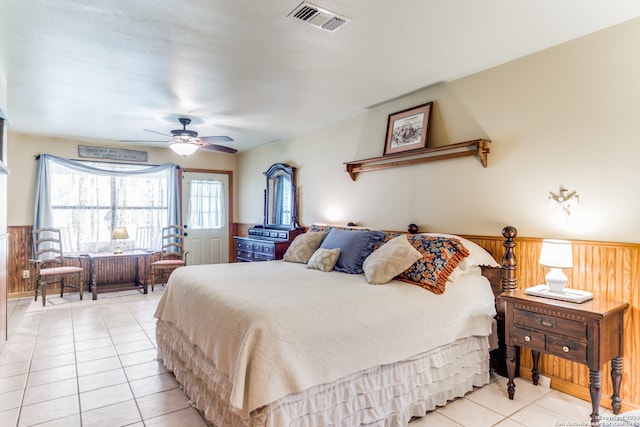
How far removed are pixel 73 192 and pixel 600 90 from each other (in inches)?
269

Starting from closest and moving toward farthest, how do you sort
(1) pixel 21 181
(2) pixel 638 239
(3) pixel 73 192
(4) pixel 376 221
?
(2) pixel 638 239
(4) pixel 376 221
(1) pixel 21 181
(3) pixel 73 192

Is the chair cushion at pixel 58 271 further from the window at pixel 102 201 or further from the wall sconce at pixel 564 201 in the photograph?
the wall sconce at pixel 564 201

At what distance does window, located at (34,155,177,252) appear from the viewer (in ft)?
18.4

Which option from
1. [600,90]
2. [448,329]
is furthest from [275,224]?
[600,90]

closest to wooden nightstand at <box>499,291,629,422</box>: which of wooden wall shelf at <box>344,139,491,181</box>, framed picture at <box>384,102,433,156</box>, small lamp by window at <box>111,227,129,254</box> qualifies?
wooden wall shelf at <box>344,139,491,181</box>

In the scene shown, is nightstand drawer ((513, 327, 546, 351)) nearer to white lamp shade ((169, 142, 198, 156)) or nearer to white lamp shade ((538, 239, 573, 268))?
white lamp shade ((538, 239, 573, 268))

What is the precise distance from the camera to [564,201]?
256cm

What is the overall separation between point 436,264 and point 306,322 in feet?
3.93

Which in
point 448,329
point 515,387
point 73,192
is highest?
point 73,192

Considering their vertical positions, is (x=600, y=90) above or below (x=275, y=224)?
above

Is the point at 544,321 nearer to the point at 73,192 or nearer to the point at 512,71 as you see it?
the point at 512,71

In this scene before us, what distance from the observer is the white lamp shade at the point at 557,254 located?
2.32m

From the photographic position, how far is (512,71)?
2.86 meters

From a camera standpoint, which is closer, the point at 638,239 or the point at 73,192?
the point at 638,239
